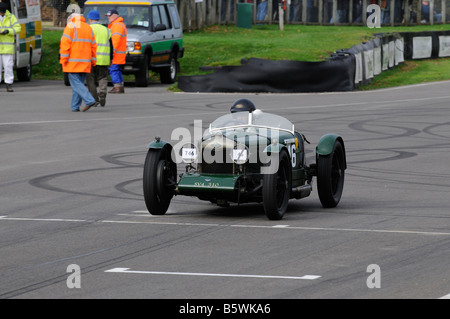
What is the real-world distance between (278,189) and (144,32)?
61.9ft

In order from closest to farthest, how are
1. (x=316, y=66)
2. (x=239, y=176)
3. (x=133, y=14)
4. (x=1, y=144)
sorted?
(x=239, y=176), (x=1, y=144), (x=316, y=66), (x=133, y=14)

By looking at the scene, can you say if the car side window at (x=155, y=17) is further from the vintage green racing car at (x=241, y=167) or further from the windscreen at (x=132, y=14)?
the vintage green racing car at (x=241, y=167)

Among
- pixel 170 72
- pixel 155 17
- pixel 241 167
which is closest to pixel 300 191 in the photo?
pixel 241 167

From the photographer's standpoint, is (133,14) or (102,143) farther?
(133,14)

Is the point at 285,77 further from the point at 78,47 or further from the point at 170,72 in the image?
the point at 78,47

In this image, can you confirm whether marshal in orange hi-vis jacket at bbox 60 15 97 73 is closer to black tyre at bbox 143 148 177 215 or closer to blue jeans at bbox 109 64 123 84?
blue jeans at bbox 109 64 123 84

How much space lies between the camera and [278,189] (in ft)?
35.8

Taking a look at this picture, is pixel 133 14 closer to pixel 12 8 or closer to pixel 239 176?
pixel 12 8

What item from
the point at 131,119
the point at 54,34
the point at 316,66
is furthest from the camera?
the point at 54,34

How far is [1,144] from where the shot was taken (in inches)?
691

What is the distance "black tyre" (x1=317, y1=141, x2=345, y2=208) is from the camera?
1163 cm

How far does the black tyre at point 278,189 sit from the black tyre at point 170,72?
20.4 m
